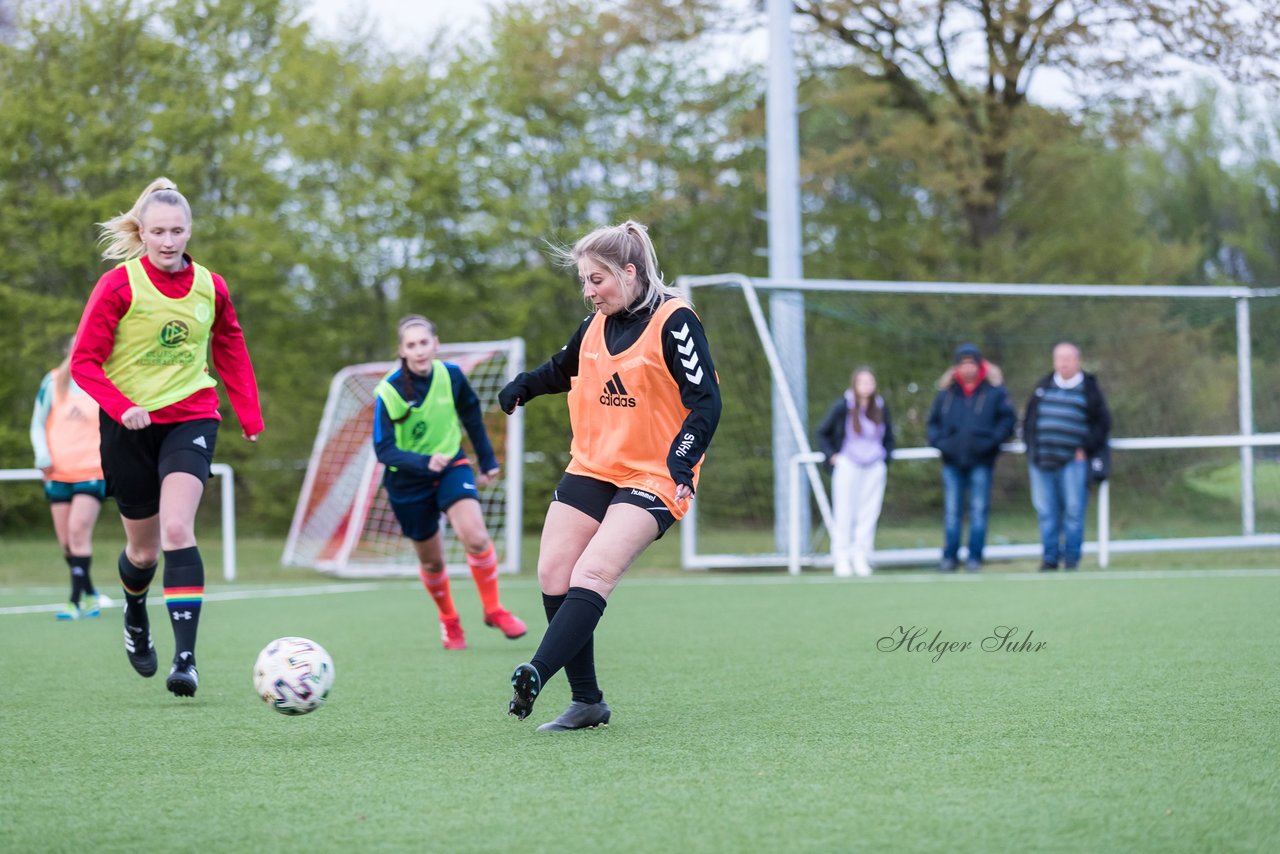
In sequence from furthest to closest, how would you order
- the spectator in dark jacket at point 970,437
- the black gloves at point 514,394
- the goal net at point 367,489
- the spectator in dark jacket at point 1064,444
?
the goal net at point 367,489 < the spectator in dark jacket at point 970,437 < the spectator in dark jacket at point 1064,444 < the black gloves at point 514,394

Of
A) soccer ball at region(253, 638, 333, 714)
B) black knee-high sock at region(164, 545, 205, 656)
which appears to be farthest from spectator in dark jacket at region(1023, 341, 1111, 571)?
soccer ball at region(253, 638, 333, 714)

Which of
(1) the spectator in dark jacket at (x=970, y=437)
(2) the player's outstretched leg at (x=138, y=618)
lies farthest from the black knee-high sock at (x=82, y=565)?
(1) the spectator in dark jacket at (x=970, y=437)

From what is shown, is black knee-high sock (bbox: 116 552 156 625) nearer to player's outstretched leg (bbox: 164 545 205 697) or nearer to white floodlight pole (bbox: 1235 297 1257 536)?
player's outstretched leg (bbox: 164 545 205 697)

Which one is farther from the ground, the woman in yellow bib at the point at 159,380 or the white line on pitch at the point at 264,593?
the woman in yellow bib at the point at 159,380

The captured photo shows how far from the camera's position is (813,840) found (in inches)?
123

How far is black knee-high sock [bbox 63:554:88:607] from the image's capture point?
9688 mm

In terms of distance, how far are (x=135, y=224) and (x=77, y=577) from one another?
4.85 m

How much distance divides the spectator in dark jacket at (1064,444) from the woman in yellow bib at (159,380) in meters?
8.20

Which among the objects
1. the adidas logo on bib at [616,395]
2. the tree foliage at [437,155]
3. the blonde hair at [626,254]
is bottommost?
the adidas logo on bib at [616,395]

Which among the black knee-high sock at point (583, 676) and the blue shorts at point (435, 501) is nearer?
the black knee-high sock at point (583, 676)

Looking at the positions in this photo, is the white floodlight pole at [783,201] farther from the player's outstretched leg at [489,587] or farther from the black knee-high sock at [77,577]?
the player's outstretched leg at [489,587]

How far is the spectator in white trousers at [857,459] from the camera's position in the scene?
12422 millimetres

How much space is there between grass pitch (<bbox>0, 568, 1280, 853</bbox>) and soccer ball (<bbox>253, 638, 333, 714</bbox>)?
9cm

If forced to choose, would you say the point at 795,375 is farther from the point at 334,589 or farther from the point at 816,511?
the point at 334,589
